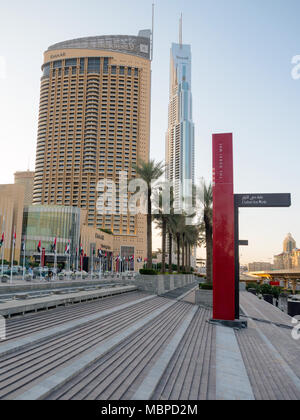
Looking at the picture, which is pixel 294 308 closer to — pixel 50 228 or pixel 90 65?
pixel 50 228

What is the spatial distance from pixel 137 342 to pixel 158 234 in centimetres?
3937

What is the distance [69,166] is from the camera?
4801 inches

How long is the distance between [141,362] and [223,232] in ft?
31.2

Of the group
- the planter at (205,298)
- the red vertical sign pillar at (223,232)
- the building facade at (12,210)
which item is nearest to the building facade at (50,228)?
the building facade at (12,210)

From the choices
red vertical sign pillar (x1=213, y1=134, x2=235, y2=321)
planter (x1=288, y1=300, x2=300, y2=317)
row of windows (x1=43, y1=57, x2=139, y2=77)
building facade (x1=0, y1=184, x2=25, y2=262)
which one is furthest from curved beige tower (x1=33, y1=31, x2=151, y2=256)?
red vertical sign pillar (x1=213, y1=134, x2=235, y2=321)

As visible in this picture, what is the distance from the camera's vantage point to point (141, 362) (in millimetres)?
8430

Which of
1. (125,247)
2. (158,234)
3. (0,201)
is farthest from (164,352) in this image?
(125,247)

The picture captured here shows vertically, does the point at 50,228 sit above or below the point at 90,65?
below

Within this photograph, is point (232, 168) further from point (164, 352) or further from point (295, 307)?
point (295, 307)

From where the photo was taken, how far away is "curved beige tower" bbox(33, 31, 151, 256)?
12062 cm

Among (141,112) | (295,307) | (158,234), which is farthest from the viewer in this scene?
(141,112)

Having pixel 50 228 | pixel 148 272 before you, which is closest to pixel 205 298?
pixel 148 272

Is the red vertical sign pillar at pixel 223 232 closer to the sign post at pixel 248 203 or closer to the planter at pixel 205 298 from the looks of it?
the sign post at pixel 248 203

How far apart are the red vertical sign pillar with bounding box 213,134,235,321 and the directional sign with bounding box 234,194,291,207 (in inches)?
18.6
